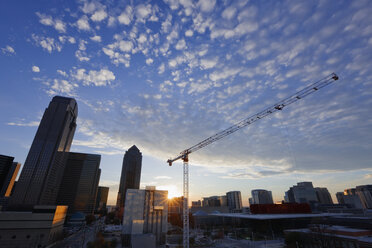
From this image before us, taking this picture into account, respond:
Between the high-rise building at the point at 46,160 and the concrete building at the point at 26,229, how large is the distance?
125460mm

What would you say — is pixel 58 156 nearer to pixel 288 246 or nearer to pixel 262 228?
pixel 262 228

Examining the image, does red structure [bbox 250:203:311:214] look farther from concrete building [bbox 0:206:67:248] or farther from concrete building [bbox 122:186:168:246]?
concrete building [bbox 0:206:67:248]

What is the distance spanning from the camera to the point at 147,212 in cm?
7000

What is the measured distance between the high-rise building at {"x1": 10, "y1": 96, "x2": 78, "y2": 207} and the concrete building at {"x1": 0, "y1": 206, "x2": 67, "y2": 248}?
125 meters

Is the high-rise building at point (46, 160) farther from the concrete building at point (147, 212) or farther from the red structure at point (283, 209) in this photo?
the red structure at point (283, 209)

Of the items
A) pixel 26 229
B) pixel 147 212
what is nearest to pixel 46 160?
pixel 26 229

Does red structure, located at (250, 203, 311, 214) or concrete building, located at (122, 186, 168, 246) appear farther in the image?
red structure, located at (250, 203, 311, 214)

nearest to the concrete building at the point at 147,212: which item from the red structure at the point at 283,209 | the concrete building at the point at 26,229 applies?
the concrete building at the point at 26,229

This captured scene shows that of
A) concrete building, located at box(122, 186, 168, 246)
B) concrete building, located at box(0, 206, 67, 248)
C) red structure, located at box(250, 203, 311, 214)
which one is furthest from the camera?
red structure, located at box(250, 203, 311, 214)

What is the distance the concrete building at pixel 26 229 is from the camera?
67.1 metres

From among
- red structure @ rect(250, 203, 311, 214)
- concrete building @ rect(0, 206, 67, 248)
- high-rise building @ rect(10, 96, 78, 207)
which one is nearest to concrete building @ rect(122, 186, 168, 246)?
concrete building @ rect(0, 206, 67, 248)

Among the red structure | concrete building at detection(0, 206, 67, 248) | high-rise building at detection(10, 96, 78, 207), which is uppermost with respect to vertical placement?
high-rise building at detection(10, 96, 78, 207)

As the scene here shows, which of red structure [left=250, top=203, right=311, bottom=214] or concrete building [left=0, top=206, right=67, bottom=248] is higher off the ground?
red structure [left=250, top=203, right=311, bottom=214]

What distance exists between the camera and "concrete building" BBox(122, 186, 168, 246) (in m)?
65.6
